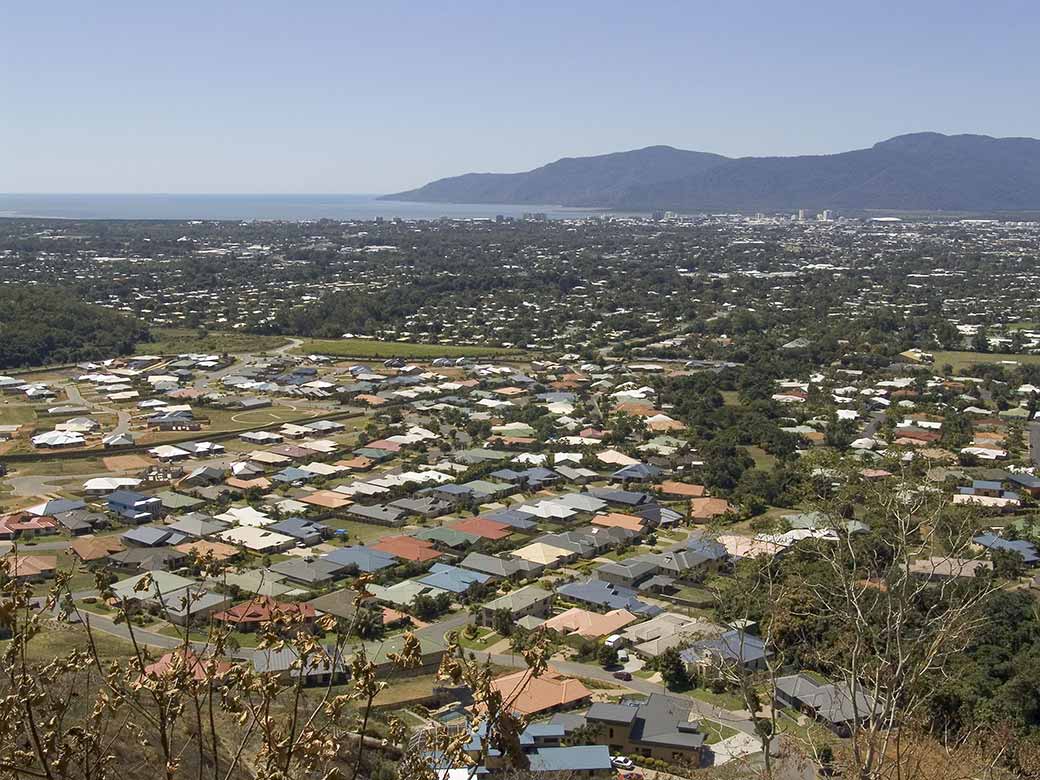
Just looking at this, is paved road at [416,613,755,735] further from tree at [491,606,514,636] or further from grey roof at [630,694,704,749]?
tree at [491,606,514,636]

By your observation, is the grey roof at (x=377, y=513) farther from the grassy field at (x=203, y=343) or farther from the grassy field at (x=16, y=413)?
the grassy field at (x=203, y=343)

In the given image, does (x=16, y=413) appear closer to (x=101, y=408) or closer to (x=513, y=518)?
(x=101, y=408)

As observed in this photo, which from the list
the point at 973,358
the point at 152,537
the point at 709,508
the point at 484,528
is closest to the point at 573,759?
the point at 484,528

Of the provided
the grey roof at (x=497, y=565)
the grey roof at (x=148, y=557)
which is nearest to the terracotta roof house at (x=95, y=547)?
the grey roof at (x=148, y=557)

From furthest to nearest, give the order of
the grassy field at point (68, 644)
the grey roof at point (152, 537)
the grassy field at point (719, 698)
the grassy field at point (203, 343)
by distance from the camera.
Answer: the grassy field at point (203, 343) < the grey roof at point (152, 537) < the grassy field at point (719, 698) < the grassy field at point (68, 644)

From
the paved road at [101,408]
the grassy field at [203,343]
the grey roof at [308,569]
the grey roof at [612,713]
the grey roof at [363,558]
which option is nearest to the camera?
the grey roof at [612,713]

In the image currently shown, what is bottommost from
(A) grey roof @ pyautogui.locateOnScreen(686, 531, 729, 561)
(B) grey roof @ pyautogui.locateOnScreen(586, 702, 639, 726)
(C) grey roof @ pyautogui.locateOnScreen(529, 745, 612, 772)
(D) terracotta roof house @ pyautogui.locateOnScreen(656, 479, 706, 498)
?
(D) terracotta roof house @ pyautogui.locateOnScreen(656, 479, 706, 498)

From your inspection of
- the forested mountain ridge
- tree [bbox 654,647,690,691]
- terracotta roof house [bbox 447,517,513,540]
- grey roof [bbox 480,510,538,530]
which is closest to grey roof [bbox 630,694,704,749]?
tree [bbox 654,647,690,691]
